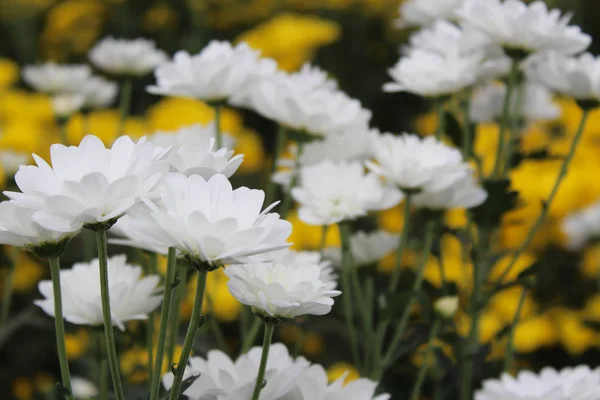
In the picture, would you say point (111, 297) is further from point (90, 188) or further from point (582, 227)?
point (582, 227)

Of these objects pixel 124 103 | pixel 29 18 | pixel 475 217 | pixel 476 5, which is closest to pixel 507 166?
pixel 475 217

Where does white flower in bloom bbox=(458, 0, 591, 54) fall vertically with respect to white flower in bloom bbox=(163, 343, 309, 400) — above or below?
above

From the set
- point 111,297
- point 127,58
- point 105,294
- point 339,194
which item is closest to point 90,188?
point 105,294

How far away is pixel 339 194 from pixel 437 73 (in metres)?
0.17

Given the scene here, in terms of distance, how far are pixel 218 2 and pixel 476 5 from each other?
2019 millimetres

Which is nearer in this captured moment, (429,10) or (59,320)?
(59,320)

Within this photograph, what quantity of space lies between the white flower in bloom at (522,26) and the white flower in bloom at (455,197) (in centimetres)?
15

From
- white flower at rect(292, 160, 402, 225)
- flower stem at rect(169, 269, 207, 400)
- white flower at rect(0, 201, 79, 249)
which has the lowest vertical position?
white flower at rect(292, 160, 402, 225)

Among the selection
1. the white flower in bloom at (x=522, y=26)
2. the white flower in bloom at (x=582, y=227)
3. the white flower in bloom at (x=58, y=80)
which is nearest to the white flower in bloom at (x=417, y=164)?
the white flower in bloom at (x=522, y=26)

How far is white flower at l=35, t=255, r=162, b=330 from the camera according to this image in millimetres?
577

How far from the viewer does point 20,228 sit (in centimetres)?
45

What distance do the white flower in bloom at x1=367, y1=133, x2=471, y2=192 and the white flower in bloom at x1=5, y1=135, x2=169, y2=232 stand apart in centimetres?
31

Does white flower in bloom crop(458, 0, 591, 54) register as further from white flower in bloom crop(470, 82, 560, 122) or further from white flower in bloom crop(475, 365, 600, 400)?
white flower in bloom crop(475, 365, 600, 400)

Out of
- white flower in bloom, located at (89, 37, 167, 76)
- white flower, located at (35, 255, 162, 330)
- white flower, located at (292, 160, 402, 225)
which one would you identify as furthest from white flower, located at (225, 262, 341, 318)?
white flower in bloom, located at (89, 37, 167, 76)
